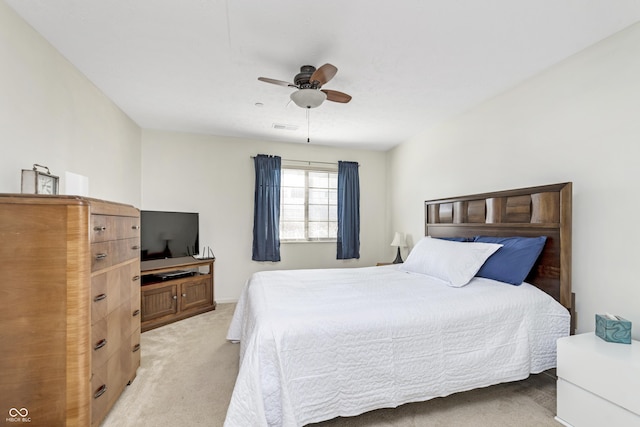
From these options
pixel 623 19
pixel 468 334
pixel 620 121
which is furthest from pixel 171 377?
pixel 623 19

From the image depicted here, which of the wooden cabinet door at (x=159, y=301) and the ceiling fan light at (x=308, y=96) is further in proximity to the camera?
the wooden cabinet door at (x=159, y=301)

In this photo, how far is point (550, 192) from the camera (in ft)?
7.50

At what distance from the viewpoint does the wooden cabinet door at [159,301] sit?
3287 mm

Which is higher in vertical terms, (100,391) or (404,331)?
(404,331)

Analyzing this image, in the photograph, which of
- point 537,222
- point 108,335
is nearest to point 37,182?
point 108,335

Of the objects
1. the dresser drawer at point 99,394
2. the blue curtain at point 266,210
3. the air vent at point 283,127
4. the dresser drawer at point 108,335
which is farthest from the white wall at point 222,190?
→ the dresser drawer at point 99,394

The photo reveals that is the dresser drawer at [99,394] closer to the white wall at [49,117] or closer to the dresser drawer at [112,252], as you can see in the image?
the dresser drawer at [112,252]

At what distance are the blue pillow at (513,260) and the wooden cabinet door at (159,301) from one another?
346cm

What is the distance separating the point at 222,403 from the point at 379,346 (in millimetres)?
1177

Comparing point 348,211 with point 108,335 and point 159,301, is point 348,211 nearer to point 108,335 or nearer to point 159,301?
point 159,301

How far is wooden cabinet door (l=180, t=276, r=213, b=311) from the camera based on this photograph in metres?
3.66

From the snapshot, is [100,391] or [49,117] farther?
[49,117]

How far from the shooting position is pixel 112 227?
179 centimetres

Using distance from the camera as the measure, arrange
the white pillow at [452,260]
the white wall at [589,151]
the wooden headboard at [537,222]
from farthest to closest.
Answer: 1. the white pillow at [452,260]
2. the wooden headboard at [537,222]
3. the white wall at [589,151]
